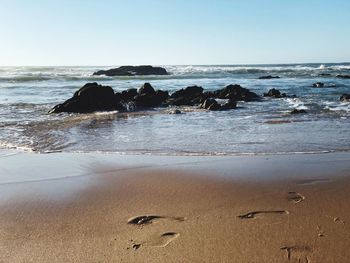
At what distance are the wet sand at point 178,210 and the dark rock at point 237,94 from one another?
48.0 ft

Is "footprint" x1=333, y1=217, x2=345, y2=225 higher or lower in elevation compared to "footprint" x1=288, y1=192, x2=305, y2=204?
higher

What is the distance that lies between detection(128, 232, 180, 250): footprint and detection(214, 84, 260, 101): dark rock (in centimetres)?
1809

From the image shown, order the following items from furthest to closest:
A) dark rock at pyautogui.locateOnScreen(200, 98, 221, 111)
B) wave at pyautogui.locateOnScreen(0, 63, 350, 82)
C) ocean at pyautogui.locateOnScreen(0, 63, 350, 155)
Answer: wave at pyautogui.locateOnScreen(0, 63, 350, 82) → dark rock at pyautogui.locateOnScreen(200, 98, 221, 111) → ocean at pyautogui.locateOnScreen(0, 63, 350, 155)

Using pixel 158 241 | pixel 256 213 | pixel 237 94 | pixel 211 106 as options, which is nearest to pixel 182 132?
pixel 256 213

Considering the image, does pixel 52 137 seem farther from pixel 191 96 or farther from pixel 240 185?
pixel 191 96

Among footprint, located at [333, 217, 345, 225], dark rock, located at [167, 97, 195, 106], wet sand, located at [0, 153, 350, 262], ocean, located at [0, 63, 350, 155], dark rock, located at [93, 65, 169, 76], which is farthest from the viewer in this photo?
dark rock, located at [93, 65, 169, 76]

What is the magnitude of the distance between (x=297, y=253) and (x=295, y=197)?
1600 millimetres

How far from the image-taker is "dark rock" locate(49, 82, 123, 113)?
1741 cm

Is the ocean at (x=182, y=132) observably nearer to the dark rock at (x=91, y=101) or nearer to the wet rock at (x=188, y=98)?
the dark rock at (x=91, y=101)

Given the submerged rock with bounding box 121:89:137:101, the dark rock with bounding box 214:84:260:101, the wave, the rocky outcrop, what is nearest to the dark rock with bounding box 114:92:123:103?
the rocky outcrop

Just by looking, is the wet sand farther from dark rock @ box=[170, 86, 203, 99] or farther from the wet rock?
dark rock @ box=[170, 86, 203, 99]

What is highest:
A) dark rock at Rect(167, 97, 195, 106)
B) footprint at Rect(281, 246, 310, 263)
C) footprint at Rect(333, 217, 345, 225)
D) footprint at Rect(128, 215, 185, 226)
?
footprint at Rect(333, 217, 345, 225)

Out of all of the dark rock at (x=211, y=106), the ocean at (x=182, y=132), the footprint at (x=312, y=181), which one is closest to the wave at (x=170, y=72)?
the dark rock at (x=211, y=106)

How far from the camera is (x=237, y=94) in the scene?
22.4 meters
